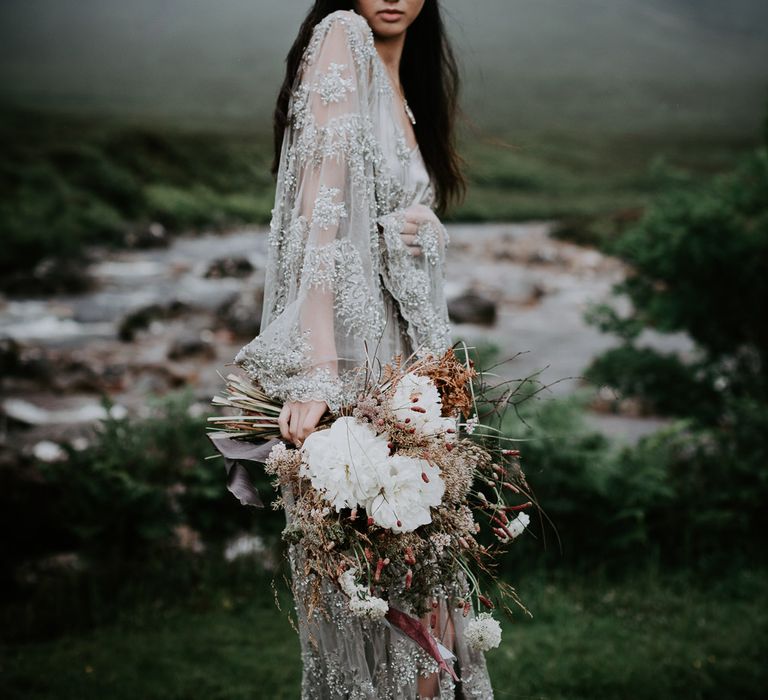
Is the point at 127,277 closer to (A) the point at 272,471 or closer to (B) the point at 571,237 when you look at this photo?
(B) the point at 571,237

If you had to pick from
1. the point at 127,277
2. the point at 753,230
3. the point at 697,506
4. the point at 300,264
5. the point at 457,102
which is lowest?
the point at 697,506

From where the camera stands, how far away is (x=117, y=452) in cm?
402

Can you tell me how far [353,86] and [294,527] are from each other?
38.2 inches

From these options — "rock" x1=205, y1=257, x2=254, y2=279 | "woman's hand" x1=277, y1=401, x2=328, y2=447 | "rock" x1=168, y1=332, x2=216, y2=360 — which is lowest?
"rock" x1=168, y1=332, x2=216, y2=360

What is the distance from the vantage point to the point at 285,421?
1625mm

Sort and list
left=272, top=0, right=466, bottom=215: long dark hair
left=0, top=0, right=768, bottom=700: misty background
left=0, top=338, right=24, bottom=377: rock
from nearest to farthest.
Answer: left=272, top=0, right=466, bottom=215: long dark hair
left=0, top=0, right=768, bottom=700: misty background
left=0, top=338, right=24, bottom=377: rock

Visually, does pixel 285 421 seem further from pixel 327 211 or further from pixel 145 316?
pixel 145 316

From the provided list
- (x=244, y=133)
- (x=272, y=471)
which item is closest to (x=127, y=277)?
(x=244, y=133)

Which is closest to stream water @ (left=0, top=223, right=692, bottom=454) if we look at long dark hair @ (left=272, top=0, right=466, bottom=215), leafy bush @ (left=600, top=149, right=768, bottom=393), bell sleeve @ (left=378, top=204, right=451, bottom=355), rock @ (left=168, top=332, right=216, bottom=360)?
rock @ (left=168, top=332, right=216, bottom=360)

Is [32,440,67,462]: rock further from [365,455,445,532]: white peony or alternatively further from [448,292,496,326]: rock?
[365,455,445,532]: white peony

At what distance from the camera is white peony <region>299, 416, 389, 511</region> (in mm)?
1440

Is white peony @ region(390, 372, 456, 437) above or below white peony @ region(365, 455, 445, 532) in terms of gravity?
above

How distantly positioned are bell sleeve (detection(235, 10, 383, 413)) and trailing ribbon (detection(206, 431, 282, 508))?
0.40 ft

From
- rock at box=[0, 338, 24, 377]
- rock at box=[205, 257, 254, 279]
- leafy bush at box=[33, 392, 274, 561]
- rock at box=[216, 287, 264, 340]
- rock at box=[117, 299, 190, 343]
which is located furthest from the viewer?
rock at box=[205, 257, 254, 279]
